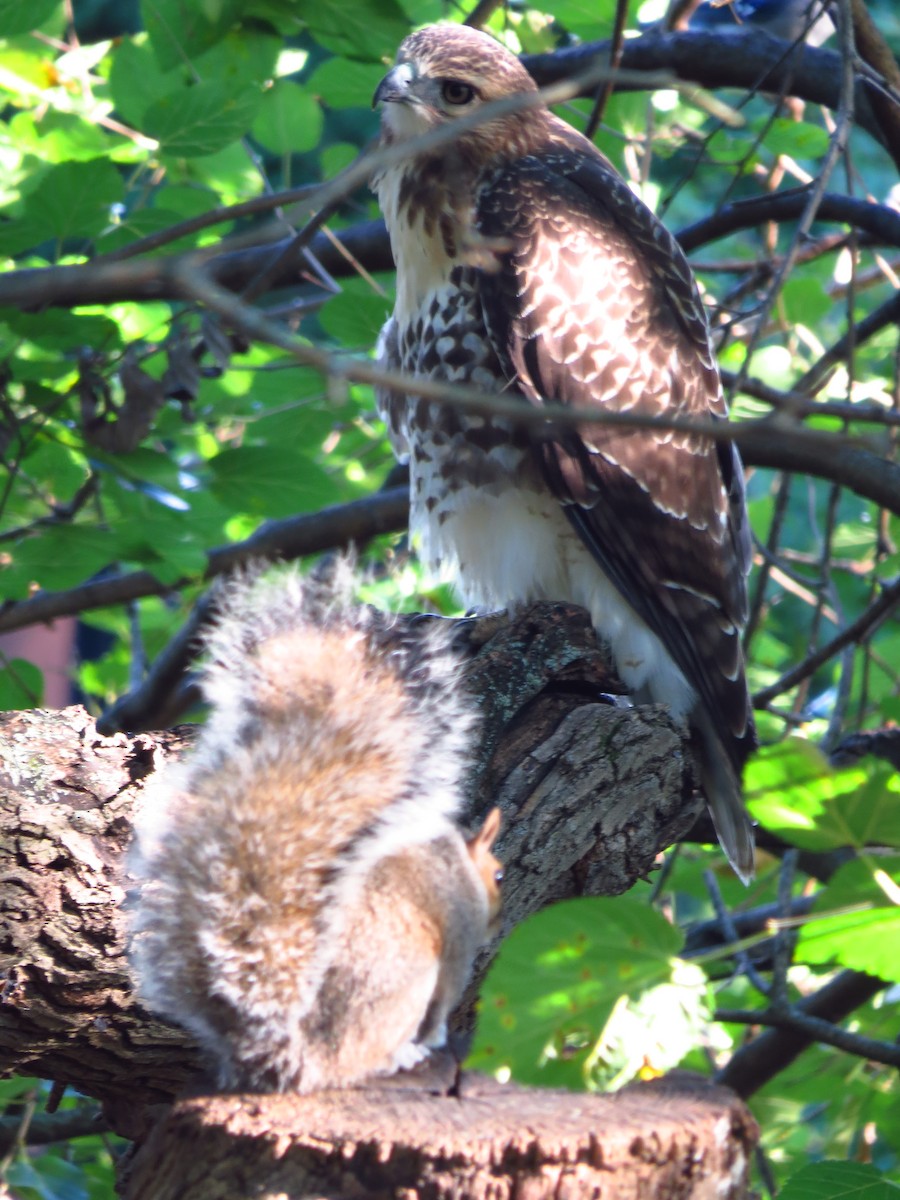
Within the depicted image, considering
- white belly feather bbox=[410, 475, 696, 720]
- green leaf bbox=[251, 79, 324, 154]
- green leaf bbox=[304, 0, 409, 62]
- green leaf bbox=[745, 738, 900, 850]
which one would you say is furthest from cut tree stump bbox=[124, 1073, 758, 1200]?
green leaf bbox=[251, 79, 324, 154]

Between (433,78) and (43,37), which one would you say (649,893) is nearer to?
(433,78)

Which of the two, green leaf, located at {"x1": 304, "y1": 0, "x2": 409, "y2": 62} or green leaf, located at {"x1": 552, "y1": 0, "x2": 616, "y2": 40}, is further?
green leaf, located at {"x1": 552, "y1": 0, "x2": 616, "y2": 40}

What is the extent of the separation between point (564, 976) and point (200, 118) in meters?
2.17

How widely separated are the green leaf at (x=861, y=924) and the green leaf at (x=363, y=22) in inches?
96.6

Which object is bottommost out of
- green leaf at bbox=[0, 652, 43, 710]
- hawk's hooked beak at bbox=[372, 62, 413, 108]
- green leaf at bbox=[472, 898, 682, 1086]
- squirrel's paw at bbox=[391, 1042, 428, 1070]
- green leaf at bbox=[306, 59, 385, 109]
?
squirrel's paw at bbox=[391, 1042, 428, 1070]

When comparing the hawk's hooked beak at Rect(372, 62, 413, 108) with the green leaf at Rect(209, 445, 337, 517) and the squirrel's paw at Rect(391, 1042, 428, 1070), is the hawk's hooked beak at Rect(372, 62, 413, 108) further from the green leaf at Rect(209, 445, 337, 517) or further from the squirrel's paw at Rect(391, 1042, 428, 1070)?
the squirrel's paw at Rect(391, 1042, 428, 1070)

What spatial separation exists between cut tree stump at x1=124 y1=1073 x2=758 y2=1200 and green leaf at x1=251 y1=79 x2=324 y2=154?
116 inches

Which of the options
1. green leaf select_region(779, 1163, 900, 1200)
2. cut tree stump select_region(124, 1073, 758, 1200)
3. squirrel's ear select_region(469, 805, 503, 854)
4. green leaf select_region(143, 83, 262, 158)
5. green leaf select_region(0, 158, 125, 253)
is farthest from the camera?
green leaf select_region(143, 83, 262, 158)

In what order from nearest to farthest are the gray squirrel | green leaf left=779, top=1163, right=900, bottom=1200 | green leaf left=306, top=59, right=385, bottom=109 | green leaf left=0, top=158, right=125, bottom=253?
1. the gray squirrel
2. green leaf left=779, top=1163, right=900, bottom=1200
3. green leaf left=0, top=158, right=125, bottom=253
4. green leaf left=306, top=59, right=385, bottom=109

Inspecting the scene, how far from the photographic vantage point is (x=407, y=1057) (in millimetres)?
1527

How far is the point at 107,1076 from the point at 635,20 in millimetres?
3186

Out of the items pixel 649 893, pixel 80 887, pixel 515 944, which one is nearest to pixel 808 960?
pixel 515 944

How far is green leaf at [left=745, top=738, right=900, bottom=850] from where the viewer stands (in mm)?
1338

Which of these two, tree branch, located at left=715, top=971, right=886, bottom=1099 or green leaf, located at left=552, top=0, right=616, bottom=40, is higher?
green leaf, located at left=552, top=0, right=616, bottom=40
